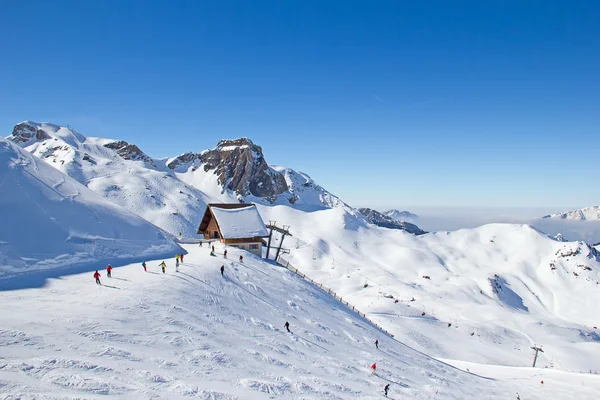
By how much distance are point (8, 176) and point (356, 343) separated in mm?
35441

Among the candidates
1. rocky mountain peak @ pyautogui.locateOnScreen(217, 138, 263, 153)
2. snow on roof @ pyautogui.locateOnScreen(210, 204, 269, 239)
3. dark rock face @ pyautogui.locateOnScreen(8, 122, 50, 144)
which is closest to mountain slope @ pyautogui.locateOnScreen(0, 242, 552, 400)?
snow on roof @ pyautogui.locateOnScreen(210, 204, 269, 239)

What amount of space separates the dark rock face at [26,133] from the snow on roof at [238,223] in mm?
139086

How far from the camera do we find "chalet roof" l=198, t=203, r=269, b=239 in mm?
41906

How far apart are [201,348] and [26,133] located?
16659cm

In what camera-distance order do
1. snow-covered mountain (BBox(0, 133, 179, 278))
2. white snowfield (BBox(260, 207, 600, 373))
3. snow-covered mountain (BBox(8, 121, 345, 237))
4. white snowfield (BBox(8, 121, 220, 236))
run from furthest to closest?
snow-covered mountain (BBox(8, 121, 345, 237))
white snowfield (BBox(8, 121, 220, 236))
white snowfield (BBox(260, 207, 600, 373))
snow-covered mountain (BBox(0, 133, 179, 278))

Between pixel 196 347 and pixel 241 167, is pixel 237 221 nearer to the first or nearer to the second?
pixel 196 347

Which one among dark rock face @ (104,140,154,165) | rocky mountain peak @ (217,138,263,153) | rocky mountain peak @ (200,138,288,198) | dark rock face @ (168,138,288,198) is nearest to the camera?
dark rock face @ (104,140,154,165)

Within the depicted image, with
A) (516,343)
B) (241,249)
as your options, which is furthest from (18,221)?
(516,343)

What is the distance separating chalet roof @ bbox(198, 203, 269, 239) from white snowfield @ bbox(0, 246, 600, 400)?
7.97 metres

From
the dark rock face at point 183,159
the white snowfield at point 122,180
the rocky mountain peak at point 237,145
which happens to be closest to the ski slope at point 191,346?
the white snowfield at point 122,180

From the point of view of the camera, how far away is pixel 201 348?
1772cm

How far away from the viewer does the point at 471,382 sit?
2862cm

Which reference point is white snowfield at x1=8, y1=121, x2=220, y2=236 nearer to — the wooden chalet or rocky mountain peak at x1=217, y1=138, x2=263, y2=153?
rocky mountain peak at x1=217, y1=138, x2=263, y2=153

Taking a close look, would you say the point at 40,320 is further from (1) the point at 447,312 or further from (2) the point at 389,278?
(2) the point at 389,278
